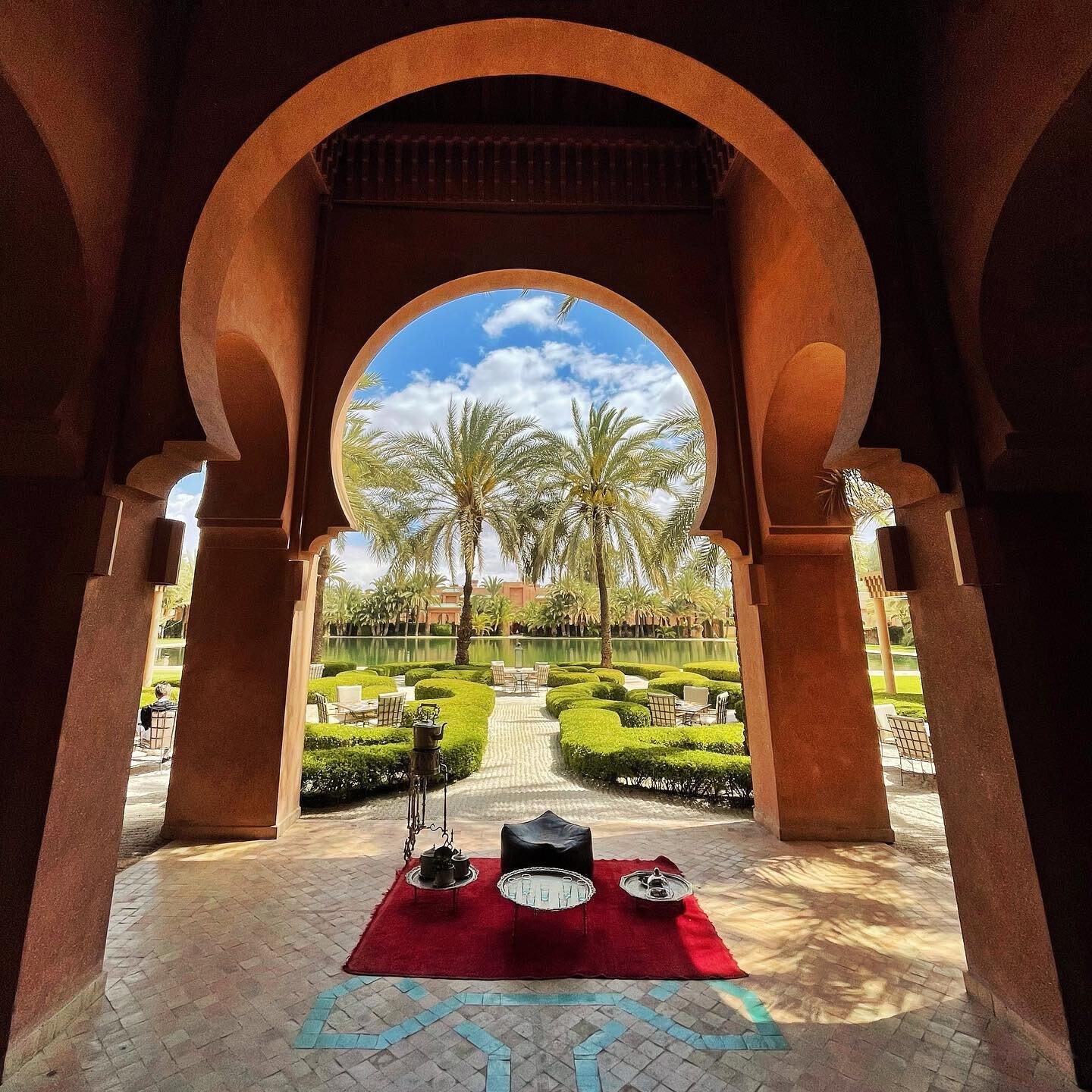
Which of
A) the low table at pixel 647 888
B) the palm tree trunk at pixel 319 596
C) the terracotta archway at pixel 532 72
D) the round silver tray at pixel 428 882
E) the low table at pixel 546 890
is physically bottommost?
the low table at pixel 647 888

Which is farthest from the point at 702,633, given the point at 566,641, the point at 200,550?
the point at 200,550

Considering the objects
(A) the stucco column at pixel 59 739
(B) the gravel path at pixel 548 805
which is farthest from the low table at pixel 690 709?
(A) the stucco column at pixel 59 739

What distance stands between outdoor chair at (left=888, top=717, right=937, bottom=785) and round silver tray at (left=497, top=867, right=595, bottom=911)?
239 inches

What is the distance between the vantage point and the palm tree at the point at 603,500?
14.5 m

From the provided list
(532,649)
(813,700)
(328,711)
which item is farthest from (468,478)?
(532,649)

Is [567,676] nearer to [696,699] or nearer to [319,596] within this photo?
[696,699]

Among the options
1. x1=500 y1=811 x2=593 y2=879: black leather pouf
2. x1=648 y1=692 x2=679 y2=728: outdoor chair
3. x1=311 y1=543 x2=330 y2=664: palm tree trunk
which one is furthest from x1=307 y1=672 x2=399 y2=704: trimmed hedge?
x1=500 y1=811 x2=593 y2=879: black leather pouf

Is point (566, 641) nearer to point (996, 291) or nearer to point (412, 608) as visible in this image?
point (412, 608)

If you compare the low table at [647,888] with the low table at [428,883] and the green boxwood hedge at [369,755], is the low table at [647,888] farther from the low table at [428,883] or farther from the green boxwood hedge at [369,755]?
the green boxwood hedge at [369,755]

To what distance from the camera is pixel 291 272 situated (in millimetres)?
5457

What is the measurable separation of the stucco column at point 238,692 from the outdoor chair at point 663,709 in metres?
6.80

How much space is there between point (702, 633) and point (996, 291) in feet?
111

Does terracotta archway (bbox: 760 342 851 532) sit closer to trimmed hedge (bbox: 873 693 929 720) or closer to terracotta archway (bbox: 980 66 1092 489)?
terracotta archway (bbox: 980 66 1092 489)

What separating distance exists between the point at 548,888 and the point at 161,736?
7.93 meters
